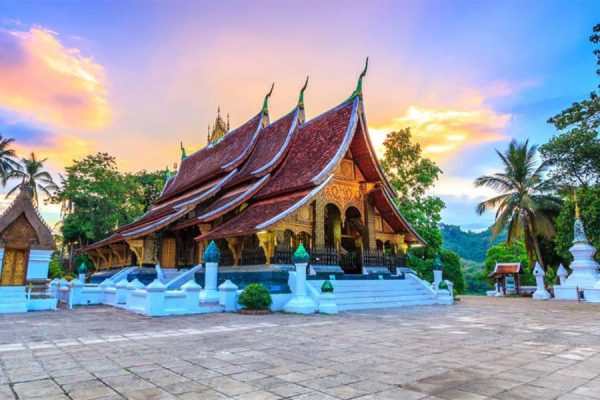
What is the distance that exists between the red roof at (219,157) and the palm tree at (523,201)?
45.3ft

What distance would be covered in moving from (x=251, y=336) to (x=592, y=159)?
62.2ft

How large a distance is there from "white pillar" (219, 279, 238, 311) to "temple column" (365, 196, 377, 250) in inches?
243

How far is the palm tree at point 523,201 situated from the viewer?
20.1m

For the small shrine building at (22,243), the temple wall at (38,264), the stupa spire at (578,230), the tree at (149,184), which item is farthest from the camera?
the tree at (149,184)

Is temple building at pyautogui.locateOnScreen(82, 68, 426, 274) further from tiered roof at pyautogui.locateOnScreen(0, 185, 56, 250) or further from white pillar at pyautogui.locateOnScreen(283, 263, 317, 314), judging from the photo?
tiered roof at pyautogui.locateOnScreen(0, 185, 56, 250)

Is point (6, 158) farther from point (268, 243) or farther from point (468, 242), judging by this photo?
point (468, 242)

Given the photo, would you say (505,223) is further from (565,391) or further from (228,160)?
(565,391)

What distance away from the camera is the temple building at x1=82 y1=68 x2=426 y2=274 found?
12148mm

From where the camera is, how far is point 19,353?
14.2ft

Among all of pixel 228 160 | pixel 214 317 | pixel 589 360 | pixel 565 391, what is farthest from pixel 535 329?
Result: pixel 228 160

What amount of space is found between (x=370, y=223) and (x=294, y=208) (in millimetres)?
4119

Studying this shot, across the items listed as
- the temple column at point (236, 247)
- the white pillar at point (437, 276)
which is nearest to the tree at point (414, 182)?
the white pillar at point (437, 276)

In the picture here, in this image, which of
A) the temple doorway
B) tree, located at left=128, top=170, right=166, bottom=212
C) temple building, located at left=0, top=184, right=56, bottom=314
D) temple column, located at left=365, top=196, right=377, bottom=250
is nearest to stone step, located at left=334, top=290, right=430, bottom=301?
the temple doorway

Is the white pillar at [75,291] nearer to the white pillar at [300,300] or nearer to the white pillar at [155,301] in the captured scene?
the white pillar at [155,301]
